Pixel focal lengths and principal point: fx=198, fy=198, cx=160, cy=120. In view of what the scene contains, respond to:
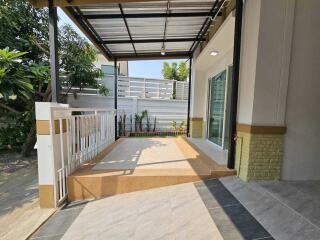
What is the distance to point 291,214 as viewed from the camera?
1.99 meters

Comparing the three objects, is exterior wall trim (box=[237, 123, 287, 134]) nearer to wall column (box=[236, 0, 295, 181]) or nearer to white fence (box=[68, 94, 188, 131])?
wall column (box=[236, 0, 295, 181])

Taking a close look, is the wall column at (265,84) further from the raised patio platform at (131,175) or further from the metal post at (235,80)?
the raised patio platform at (131,175)

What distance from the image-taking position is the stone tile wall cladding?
2812mm

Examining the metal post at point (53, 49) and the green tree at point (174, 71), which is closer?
the metal post at point (53, 49)

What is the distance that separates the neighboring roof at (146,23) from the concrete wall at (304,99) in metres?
1.55

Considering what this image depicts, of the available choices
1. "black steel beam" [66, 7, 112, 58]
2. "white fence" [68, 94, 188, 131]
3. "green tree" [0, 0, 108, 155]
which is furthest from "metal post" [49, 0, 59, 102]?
"white fence" [68, 94, 188, 131]

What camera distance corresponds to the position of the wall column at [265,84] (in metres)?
2.67

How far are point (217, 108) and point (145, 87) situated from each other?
5.11 meters

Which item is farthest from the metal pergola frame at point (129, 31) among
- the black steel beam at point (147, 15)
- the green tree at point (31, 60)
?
the green tree at point (31, 60)

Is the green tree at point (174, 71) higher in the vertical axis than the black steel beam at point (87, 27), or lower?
higher

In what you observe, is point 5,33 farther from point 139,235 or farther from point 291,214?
point 291,214

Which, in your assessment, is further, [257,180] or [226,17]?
[226,17]

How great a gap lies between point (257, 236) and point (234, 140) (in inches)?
67.1

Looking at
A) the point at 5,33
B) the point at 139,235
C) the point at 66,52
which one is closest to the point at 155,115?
the point at 66,52
